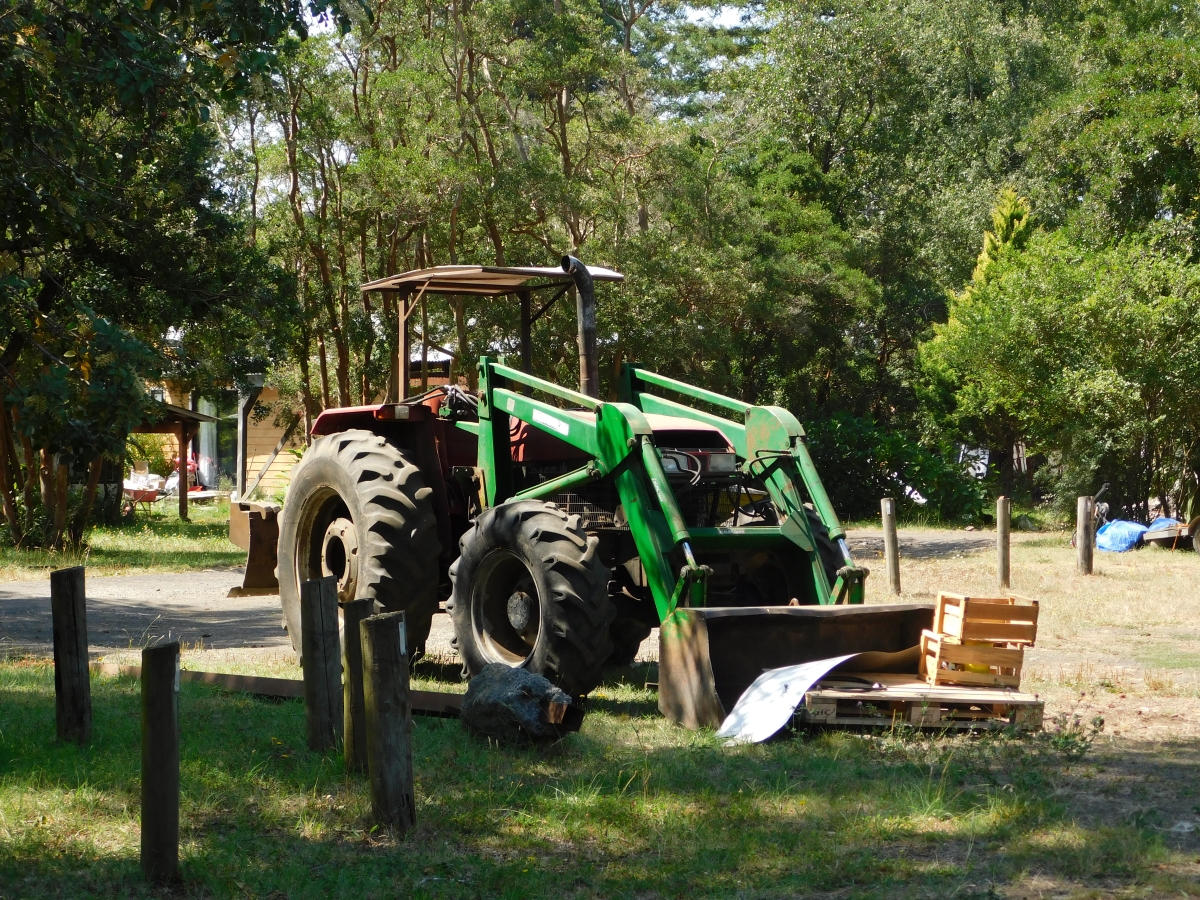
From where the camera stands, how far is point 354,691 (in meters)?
5.93

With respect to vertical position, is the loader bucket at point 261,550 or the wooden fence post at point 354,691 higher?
the loader bucket at point 261,550

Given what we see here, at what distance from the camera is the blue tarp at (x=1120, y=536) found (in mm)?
22312

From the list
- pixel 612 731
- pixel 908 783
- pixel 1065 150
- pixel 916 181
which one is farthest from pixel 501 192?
pixel 916 181

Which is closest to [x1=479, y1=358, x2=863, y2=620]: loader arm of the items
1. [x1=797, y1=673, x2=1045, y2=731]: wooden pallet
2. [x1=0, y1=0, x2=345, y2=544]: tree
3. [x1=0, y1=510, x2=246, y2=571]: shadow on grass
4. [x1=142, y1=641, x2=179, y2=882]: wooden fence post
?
[x1=797, y1=673, x2=1045, y2=731]: wooden pallet

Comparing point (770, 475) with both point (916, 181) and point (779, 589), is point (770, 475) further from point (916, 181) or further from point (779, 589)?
point (916, 181)

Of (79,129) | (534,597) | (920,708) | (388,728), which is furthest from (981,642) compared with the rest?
(79,129)

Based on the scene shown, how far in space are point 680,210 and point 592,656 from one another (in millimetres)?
17721

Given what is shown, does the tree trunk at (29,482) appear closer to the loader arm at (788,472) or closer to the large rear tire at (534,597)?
the large rear tire at (534,597)

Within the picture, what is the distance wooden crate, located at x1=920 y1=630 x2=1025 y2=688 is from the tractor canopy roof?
344 centimetres

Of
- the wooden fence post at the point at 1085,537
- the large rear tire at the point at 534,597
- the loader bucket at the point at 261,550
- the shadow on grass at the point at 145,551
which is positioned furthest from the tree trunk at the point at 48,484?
the wooden fence post at the point at 1085,537

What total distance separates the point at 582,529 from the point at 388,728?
7.86 feet

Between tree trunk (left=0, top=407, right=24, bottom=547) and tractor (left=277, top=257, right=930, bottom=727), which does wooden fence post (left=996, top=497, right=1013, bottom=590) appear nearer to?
tractor (left=277, top=257, right=930, bottom=727)

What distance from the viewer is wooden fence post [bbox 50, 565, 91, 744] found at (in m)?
6.61

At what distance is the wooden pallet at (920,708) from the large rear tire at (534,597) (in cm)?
123
